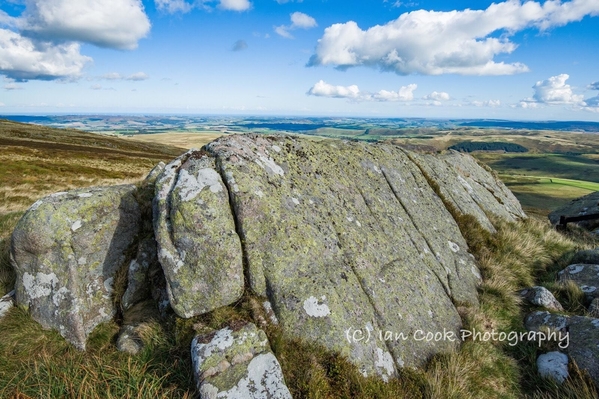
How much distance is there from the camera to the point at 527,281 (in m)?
10.7

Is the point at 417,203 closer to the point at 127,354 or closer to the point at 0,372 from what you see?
the point at 127,354

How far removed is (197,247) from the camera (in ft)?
20.5

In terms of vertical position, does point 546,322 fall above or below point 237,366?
below

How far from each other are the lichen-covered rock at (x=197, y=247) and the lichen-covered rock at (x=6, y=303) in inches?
154

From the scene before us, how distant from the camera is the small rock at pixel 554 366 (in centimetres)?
672

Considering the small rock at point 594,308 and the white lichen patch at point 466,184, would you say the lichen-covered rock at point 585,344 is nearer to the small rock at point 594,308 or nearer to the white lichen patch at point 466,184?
the small rock at point 594,308

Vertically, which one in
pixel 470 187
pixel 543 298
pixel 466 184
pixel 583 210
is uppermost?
pixel 466 184

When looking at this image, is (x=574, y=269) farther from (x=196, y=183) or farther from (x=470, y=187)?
(x=196, y=183)

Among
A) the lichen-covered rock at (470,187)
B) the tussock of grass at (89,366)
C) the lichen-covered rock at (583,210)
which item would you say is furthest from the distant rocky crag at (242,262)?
the lichen-covered rock at (583,210)

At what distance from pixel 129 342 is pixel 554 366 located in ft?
28.2

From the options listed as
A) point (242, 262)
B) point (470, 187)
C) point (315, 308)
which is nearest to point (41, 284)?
point (242, 262)

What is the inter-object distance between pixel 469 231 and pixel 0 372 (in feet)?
43.7

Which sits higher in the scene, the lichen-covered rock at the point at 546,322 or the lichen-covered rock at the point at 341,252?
the lichen-covered rock at the point at 341,252

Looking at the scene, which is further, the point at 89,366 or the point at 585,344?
the point at 585,344
